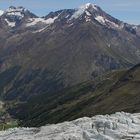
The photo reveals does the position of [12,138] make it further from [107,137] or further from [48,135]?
[107,137]

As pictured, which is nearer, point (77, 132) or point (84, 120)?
point (77, 132)

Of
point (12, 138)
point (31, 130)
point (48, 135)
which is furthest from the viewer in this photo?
point (31, 130)

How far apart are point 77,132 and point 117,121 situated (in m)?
6.81

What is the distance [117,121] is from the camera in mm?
72250

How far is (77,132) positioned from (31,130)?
1907 centimetres

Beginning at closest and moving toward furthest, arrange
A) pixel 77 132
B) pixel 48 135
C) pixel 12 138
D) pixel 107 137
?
pixel 107 137 → pixel 77 132 → pixel 48 135 → pixel 12 138

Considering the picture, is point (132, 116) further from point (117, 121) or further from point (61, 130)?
point (61, 130)

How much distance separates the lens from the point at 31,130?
8694 cm

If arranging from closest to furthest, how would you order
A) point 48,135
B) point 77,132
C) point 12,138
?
point 77,132, point 48,135, point 12,138

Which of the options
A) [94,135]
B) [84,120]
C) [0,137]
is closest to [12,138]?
[0,137]

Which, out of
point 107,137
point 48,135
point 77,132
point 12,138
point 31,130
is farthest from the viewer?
point 31,130

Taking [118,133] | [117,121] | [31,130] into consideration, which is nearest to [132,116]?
[117,121]

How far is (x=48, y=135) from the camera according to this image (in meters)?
75.5

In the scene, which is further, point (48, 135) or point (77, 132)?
point (48, 135)
